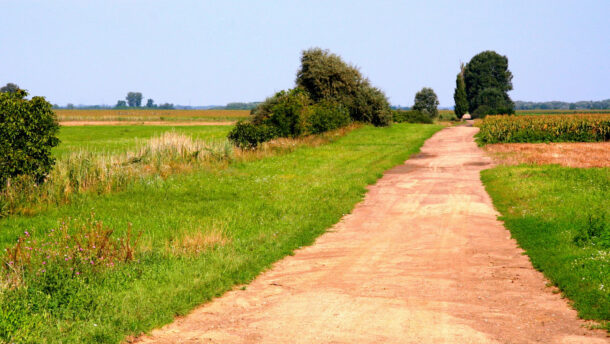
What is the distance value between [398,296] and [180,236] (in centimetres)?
607

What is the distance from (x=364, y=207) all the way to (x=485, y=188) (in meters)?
5.98

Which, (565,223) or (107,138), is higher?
(107,138)

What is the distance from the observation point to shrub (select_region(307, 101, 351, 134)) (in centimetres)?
4353

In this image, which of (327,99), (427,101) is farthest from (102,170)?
(427,101)

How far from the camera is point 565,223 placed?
13.6 metres

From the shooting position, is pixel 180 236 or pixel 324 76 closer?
pixel 180 236

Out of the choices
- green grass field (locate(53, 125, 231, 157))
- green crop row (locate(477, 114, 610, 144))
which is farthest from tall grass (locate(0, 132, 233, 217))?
green crop row (locate(477, 114, 610, 144))

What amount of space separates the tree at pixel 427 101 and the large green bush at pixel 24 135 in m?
97.4

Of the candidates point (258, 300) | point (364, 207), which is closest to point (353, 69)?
point (364, 207)

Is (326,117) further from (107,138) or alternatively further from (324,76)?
(107,138)

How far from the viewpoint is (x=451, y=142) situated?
4397cm

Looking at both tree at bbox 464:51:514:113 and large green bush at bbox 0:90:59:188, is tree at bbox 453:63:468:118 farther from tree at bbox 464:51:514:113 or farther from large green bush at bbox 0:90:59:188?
large green bush at bbox 0:90:59:188

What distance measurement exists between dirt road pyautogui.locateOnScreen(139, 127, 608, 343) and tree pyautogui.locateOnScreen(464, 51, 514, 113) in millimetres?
117900

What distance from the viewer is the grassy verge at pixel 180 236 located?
7625mm
